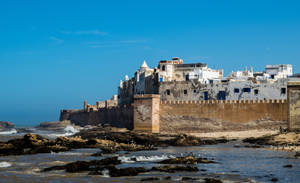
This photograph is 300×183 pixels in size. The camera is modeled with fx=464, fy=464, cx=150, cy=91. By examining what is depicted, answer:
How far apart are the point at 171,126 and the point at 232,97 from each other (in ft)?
25.9

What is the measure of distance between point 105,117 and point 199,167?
34.0m

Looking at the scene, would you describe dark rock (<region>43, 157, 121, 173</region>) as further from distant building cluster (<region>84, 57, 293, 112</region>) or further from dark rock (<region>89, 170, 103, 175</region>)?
distant building cluster (<region>84, 57, 293, 112</region>)

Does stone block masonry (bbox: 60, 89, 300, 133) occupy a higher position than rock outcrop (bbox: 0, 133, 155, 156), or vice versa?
stone block masonry (bbox: 60, 89, 300, 133)

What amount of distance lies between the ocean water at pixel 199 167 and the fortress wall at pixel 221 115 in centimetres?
1085

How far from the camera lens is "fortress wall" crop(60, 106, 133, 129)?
39566 millimetres

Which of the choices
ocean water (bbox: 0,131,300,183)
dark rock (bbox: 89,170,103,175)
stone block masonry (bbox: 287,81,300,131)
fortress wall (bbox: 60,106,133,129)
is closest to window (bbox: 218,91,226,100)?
fortress wall (bbox: 60,106,133,129)

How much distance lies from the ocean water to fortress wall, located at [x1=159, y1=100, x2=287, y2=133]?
10.8m

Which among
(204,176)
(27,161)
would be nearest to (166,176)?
(204,176)

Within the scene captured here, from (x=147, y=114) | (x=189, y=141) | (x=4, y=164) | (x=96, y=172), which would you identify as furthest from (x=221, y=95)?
(x=96, y=172)

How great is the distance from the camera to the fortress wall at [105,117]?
39566mm

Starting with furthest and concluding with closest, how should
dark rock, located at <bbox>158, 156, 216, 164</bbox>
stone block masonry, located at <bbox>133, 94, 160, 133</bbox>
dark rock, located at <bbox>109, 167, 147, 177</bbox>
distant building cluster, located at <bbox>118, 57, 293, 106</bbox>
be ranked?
distant building cluster, located at <bbox>118, 57, 293, 106</bbox> → stone block masonry, located at <bbox>133, 94, 160, 133</bbox> → dark rock, located at <bbox>158, 156, 216, 164</bbox> → dark rock, located at <bbox>109, 167, 147, 177</bbox>

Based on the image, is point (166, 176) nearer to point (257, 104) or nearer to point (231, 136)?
point (231, 136)

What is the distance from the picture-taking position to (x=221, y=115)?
1340 inches

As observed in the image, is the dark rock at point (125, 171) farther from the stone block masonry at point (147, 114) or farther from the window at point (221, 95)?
the window at point (221, 95)
